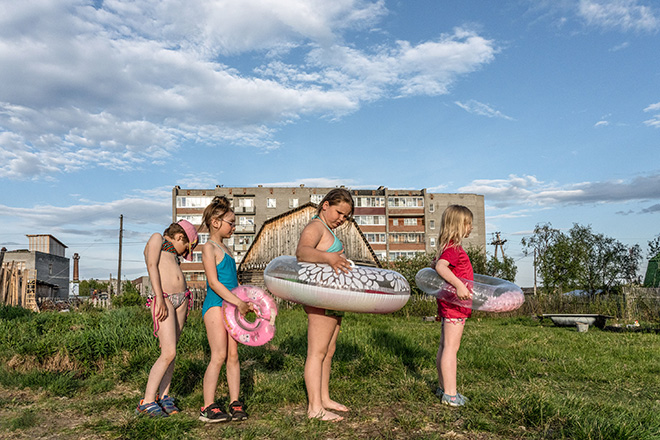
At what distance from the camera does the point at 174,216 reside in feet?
241

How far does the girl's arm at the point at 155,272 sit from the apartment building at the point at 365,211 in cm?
6844

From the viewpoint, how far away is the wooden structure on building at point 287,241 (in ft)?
97.9

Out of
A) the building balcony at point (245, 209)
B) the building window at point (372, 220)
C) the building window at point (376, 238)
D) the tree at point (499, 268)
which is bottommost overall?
the tree at point (499, 268)

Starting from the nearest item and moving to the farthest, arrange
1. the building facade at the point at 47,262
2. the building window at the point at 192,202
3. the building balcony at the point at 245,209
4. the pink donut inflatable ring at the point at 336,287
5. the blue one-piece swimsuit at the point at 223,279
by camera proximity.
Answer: the pink donut inflatable ring at the point at 336,287
the blue one-piece swimsuit at the point at 223,279
the building facade at the point at 47,262
the building window at the point at 192,202
the building balcony at the point at 245,209

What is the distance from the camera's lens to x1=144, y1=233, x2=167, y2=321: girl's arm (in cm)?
452

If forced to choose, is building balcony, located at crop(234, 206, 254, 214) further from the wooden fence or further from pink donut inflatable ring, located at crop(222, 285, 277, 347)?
pink donut inflatable ring, located at crop(222, 285, 277, 347)

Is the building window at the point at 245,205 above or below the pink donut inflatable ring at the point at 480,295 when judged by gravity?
above

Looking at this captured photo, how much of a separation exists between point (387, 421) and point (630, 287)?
60.4 ft

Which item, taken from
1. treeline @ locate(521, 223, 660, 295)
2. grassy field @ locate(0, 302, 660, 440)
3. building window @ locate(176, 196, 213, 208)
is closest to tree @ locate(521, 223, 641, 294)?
treeline @ locate(521, 223, 660, 295)

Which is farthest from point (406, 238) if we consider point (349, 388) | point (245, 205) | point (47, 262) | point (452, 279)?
point (452, 279)

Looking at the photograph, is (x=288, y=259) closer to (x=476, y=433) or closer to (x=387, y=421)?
(x=387, y=421)

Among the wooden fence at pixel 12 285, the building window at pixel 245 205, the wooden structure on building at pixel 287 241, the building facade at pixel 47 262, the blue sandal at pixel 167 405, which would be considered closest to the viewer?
the blue sandal at pixel 167 405

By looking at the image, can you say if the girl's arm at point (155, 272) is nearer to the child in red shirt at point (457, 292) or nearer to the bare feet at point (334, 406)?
the bare feet at point (334, 406)

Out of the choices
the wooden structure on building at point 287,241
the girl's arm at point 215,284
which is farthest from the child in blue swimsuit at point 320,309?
the wooden structure on building at point 287,241
